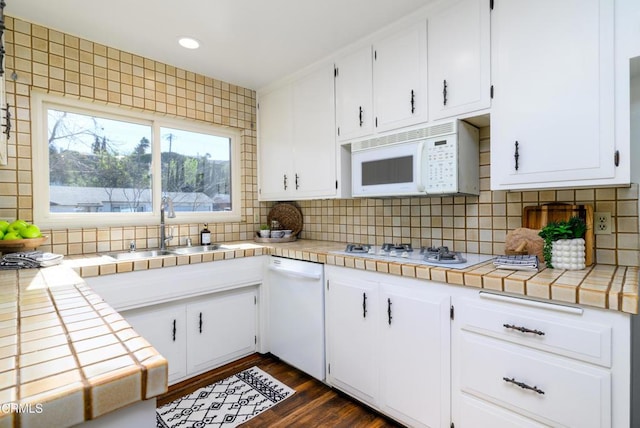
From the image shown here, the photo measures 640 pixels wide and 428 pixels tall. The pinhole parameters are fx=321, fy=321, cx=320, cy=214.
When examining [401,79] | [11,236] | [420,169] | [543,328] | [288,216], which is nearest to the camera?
[543,328]

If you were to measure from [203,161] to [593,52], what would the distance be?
8.78 feet

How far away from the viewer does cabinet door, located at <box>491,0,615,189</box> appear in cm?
131

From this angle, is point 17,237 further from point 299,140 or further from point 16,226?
point 299,140

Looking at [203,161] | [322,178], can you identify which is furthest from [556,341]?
[203,161]

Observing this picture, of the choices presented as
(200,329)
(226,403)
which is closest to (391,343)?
(226,403)

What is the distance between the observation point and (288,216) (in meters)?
3.08

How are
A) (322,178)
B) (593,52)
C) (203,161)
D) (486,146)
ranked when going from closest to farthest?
(593,52) → (486,146) → (322,178) → (203,161)

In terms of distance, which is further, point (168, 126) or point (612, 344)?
point (168, 126)

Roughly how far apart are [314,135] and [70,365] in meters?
2.17

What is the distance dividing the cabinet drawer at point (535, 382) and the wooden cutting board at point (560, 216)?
0.59m

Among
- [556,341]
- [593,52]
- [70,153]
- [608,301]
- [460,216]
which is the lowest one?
[556,341]

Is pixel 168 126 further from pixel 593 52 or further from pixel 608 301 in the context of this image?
pixel 608 301

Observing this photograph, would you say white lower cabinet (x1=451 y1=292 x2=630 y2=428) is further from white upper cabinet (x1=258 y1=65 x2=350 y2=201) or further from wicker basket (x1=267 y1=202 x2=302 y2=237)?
wicker basket (x1=267 y1=202 x2=302 y2=237)

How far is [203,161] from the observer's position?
2873 mm
